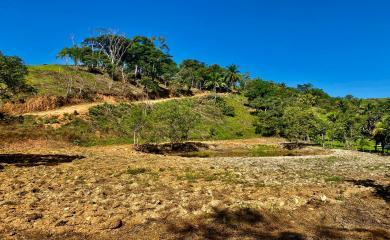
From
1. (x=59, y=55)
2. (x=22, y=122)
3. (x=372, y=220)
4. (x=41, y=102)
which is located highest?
(x=59, y=55)

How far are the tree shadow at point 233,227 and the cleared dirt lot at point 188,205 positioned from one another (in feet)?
0.12

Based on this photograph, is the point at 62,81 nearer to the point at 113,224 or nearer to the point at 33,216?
the point at 33,216

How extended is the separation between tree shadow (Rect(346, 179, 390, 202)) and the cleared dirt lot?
0.19 feet

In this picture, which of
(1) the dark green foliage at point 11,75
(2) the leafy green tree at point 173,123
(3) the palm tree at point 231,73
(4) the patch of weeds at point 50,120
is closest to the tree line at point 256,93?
(3) the palm tree at point 231,73

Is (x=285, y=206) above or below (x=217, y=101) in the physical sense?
below

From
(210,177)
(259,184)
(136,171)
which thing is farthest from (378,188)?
(136,171)

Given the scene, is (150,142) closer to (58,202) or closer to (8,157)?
(8,157)

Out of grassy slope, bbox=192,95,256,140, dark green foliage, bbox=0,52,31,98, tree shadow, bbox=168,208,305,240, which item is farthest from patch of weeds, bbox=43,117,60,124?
tree shadow, bbox=168,208,305,240

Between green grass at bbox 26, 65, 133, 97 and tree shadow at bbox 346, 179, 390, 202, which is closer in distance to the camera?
tree shadow at bbox 346, 179, 390, 202

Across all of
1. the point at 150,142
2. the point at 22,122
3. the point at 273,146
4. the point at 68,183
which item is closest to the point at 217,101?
the point at 273,146

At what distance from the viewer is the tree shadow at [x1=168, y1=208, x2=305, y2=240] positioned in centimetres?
1248

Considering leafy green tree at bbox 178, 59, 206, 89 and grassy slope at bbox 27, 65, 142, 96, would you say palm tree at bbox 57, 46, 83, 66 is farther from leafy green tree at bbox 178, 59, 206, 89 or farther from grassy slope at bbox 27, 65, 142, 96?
leafy green tree at bbox 178, 59, 206, 89

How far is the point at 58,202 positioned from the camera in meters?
16.4

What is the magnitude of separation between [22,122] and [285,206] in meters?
52.7
